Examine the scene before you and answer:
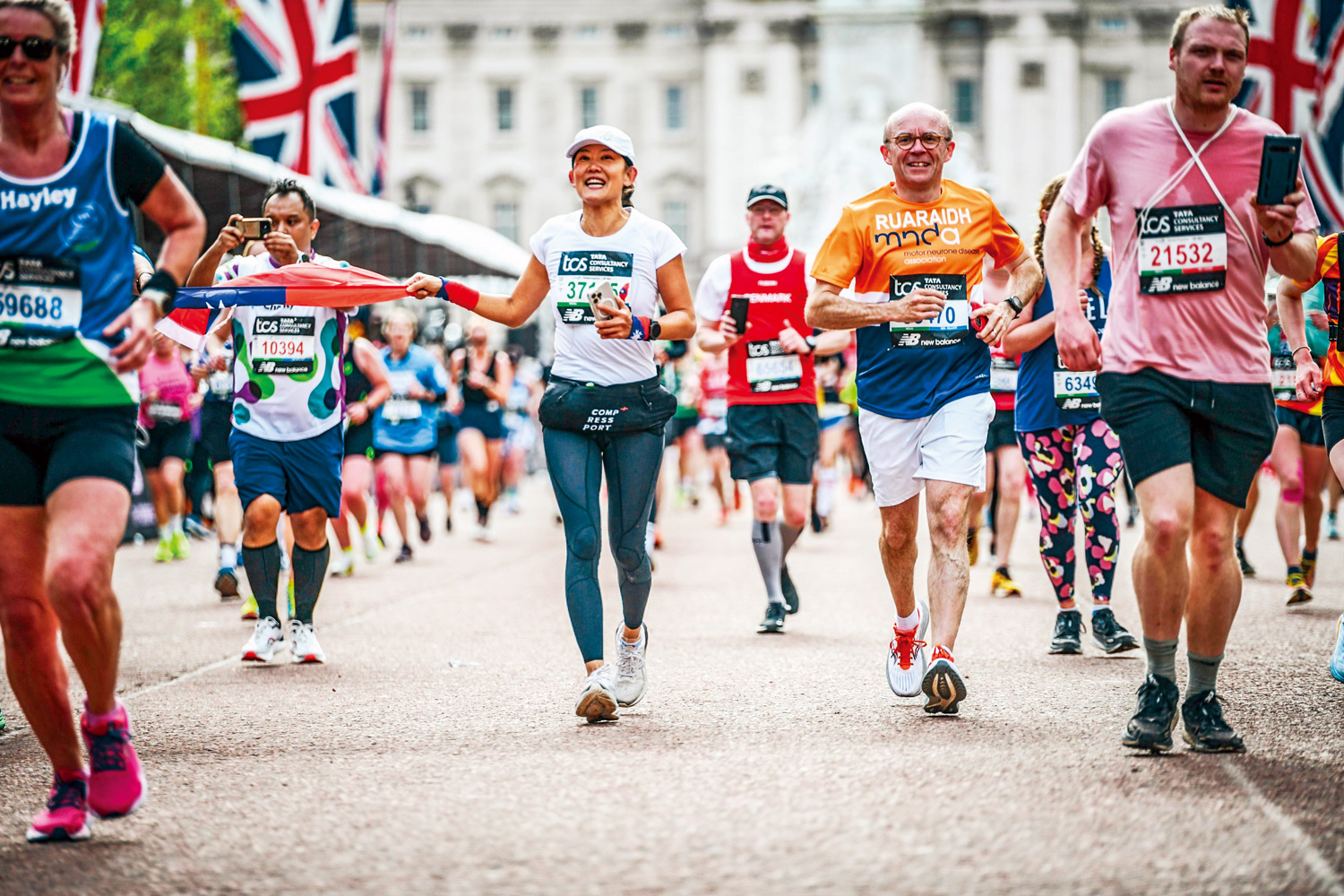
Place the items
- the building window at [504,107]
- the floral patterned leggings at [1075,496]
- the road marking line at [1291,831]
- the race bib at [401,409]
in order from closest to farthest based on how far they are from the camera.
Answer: the road marking line at [1291,831]
the floral patterned leggings at [1075,496]
the race bib at [401,409]
the building window at [504,107]

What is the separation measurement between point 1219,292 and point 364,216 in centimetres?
1505

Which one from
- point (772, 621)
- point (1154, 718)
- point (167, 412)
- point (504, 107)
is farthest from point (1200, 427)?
point (504, 107)

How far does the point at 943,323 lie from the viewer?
20.4 ft

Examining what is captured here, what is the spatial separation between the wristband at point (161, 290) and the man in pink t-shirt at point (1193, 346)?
266 cm

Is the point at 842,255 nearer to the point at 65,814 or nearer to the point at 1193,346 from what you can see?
the point at 1193,346

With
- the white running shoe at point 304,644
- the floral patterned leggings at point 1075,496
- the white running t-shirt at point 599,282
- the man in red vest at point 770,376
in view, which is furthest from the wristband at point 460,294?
the floral patterned leggings at point 1075,496

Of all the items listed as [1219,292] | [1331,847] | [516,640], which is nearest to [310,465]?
[516,640]

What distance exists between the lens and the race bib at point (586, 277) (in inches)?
240

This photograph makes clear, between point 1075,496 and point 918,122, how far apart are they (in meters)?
2.85

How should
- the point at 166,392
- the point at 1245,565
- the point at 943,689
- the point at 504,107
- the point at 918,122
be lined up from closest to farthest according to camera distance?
the point at 943,689
the point at 918,122
the point at 1245,565
the point at 166,392
the point at 504,107

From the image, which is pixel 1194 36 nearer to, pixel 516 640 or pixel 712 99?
pixel 516 640

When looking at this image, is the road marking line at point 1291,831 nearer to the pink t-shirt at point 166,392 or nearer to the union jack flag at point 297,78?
the pink t-shirt at point 166,392

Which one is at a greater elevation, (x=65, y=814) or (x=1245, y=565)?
(x=65, y=814)

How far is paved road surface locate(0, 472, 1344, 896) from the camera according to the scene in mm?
3811
